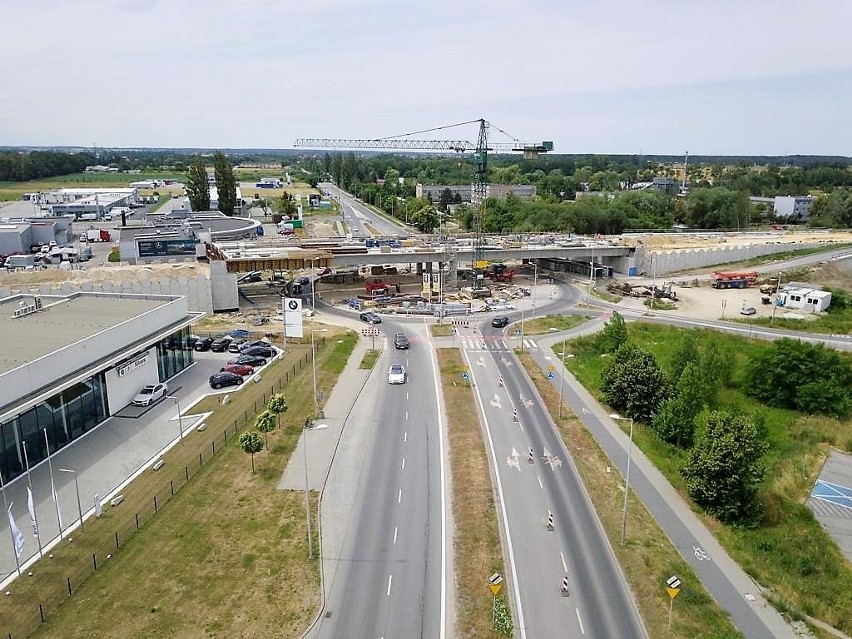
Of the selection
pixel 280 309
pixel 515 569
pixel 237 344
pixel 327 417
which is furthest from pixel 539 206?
pixel 515 569

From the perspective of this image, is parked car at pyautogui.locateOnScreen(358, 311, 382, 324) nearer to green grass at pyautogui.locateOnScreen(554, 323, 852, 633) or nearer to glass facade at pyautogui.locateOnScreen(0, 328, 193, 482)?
green grass at pyautogui.locateOnScreen(554, 323, 852, 633)

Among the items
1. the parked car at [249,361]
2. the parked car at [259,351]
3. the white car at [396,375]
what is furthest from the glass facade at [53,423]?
the white car at [396,375]

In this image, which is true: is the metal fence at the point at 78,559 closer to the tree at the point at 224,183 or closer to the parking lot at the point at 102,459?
the parking lot at the point at 102,459

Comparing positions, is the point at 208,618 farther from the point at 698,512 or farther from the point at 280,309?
the point at 280,309

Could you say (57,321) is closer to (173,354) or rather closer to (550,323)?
(173,354)

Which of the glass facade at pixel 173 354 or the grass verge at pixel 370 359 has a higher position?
the glass facade at pixel 173 354

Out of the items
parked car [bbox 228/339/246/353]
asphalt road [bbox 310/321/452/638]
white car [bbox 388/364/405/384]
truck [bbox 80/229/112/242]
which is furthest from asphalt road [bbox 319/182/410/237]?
asphalt road [bbox 310/321/452/638]

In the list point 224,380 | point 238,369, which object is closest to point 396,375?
point 238,369
